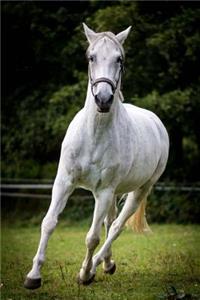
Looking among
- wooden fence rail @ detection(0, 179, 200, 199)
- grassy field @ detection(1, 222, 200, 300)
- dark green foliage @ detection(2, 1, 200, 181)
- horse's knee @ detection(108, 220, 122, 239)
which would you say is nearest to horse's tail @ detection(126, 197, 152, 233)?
grassy field @ detection(1, 222, 200, 300)

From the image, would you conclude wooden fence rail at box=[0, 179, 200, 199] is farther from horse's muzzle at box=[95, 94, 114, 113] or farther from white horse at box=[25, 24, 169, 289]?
horse's muzzle at box=[95, 94, 114, 113]

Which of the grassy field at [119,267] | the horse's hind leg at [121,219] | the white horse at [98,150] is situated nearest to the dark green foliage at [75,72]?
the grassy field at [119,267]

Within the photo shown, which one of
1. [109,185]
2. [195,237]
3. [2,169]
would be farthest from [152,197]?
[109,185]

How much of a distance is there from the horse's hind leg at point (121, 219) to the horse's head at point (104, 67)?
5.81 feet

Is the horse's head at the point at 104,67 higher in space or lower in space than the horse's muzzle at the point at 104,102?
higher

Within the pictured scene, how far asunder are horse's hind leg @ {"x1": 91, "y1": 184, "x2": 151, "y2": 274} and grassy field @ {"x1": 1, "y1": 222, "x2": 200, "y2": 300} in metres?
0.27

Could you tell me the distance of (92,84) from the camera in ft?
18.7

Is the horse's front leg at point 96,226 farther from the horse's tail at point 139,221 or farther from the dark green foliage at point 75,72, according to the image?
the dark green foliage at point 75,72

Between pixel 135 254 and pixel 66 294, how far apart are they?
10.5 feet

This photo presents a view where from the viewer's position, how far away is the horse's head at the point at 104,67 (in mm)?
5426

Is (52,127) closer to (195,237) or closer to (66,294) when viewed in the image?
(195,237)

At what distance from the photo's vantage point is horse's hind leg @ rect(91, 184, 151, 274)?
6.68 metres

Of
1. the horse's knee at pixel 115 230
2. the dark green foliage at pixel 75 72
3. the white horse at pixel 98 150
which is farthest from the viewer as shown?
the dark green foliage at pixel 75 72

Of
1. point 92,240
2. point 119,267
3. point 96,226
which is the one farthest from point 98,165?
point 119,267
